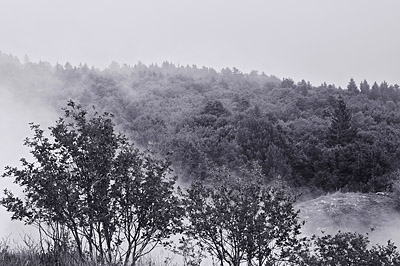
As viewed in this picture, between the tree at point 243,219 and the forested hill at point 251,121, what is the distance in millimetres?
787

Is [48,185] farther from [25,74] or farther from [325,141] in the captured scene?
[25,74]

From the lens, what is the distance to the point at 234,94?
5741cm

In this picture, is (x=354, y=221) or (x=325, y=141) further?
(x=325, y=141)

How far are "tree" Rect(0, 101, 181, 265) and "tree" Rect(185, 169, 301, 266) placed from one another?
1984 millimetres

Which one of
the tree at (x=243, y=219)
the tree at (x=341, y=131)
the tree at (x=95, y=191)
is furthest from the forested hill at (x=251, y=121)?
the tree at (x=95, y=191)

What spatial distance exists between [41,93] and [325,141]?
40519 mm

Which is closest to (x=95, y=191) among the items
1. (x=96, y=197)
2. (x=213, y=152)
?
(x=96, y=197)

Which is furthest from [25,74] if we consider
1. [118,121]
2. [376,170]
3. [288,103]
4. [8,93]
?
[376,170]

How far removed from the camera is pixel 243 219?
9.75 m

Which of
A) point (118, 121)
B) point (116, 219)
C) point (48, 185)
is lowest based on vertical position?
point (116, 219)

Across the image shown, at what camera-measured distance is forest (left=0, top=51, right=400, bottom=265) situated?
768 cm

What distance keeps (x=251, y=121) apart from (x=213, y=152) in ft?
17.6

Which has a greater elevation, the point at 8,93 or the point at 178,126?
the point at 8,93

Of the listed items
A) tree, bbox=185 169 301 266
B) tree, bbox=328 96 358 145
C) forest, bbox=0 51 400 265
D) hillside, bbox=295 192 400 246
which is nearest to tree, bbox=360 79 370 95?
forest, bbox=0 51 400 265
